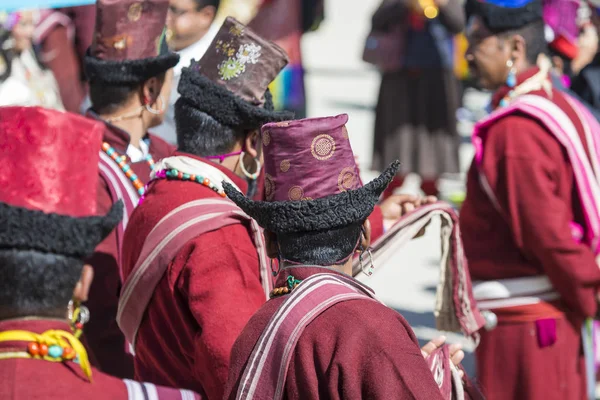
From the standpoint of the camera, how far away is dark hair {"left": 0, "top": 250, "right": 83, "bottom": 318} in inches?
99.0

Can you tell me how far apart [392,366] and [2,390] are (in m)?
0.90

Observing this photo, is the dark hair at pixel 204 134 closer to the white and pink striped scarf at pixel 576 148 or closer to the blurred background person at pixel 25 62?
the white and pink striped scarf at pixel 576 148

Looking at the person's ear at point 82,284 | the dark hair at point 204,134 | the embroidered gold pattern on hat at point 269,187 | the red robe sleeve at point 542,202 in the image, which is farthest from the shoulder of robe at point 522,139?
the person's ear at point 82,284

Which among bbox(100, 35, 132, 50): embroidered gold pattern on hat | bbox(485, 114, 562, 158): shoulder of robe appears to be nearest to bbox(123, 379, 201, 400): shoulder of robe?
bbox(100, 35, 132, 50): embroidered gold pattern on hat

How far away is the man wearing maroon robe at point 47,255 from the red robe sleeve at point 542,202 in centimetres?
188

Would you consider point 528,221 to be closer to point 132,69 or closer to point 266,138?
point 132,69

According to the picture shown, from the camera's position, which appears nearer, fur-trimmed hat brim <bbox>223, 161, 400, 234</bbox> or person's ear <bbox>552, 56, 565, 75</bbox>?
fur-trimmed hat brim <bbox>223, 161, 400, 234</bbox>

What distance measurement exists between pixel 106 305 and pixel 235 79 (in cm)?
101

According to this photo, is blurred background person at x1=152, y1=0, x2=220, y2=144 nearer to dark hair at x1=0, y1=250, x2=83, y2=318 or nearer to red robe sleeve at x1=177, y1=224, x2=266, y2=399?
red robe sleeve at x1=177, y1=224, x2=266, y2=399

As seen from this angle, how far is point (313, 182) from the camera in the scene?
8.46 ft

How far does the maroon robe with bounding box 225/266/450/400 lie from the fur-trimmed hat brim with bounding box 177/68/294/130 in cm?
120

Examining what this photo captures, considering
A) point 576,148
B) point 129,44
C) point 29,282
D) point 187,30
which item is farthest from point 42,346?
point 187,30

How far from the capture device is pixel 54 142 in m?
2.75

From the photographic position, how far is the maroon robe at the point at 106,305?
386 centimetres
